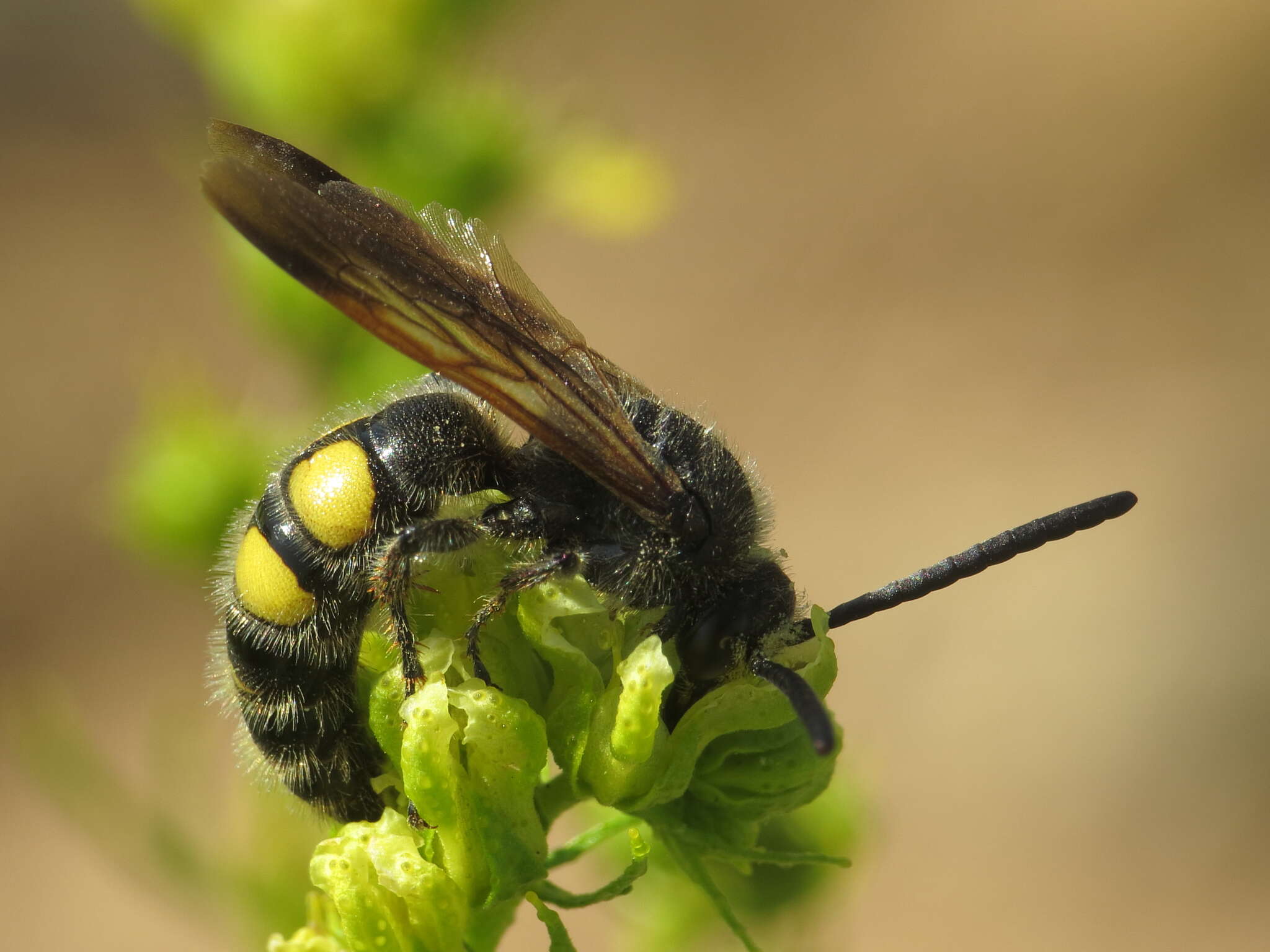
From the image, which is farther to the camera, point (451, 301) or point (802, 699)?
point (451, 301)

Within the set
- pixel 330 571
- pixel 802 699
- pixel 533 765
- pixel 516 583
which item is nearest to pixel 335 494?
pixel 330 571

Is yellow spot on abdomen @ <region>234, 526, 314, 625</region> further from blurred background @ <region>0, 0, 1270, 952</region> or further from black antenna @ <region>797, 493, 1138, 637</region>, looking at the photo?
blurred background @ <region>0, 0, 1270, 952</region>

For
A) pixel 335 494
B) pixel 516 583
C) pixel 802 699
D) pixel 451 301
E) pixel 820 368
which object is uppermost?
pixel 820 368

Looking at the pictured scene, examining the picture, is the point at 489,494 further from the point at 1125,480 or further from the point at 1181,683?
the point at 1125,480

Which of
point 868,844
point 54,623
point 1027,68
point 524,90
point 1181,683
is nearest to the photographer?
point 868,844

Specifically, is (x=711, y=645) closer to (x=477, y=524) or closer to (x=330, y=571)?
(x=477, y=524)

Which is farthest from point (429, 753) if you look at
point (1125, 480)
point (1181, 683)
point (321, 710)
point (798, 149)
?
point (798, 149)

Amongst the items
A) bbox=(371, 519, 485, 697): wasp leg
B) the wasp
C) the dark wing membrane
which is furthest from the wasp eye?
bbox=(371, 519, 485, 697): wasp leg
